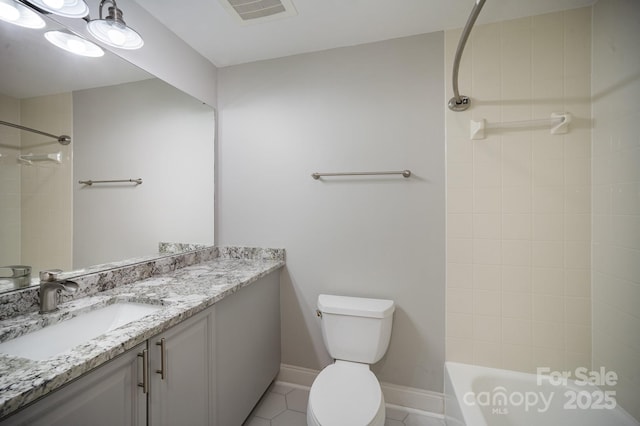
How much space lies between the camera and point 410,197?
158cm

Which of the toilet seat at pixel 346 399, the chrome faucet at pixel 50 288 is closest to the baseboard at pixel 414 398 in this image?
the toilet seat at pixel 346 399

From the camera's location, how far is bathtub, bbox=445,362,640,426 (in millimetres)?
1170

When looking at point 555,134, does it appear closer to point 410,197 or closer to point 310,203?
point 410,197

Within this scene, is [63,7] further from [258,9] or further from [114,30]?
[258,9]

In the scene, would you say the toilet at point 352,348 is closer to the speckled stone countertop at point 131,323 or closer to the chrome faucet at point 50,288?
the speckled stone countertop at point 131,323

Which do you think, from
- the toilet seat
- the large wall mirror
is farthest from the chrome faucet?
the toilet seat

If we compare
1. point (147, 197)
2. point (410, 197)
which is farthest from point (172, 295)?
point (410, 197)

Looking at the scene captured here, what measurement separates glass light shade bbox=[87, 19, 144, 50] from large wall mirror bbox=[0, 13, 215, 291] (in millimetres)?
192

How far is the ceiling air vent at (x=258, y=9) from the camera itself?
133cm

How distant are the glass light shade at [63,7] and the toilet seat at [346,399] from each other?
1.78 meters

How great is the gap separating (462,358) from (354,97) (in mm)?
1719

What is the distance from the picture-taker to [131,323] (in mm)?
885

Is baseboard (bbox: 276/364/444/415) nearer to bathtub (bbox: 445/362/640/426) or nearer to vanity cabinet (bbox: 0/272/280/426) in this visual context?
bathtub (bbox: 445/362/640/426)

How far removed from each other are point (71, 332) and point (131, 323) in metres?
0.30
